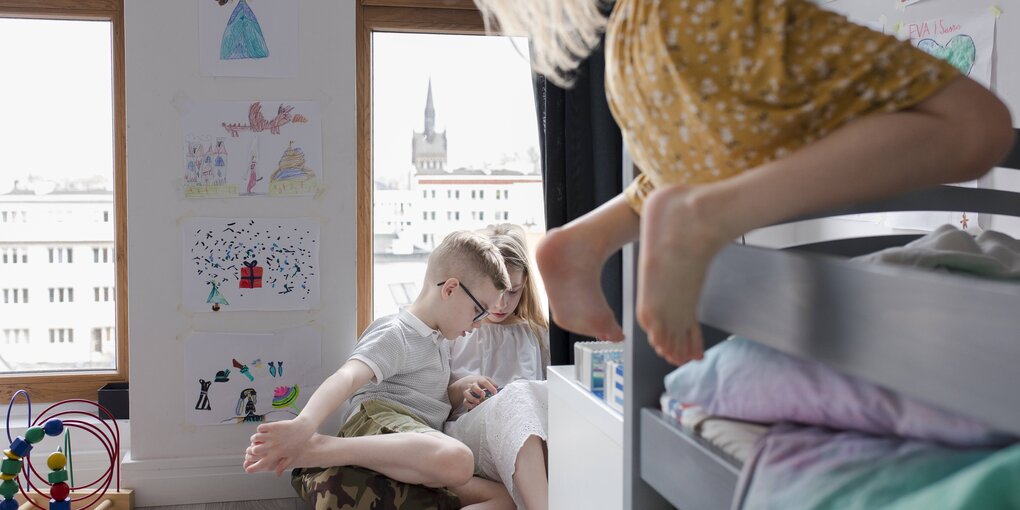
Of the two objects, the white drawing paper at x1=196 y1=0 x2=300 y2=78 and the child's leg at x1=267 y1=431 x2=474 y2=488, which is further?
the white drawing paper at x1=196 y1=0 x2=300 y2=78

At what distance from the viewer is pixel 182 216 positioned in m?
2.46

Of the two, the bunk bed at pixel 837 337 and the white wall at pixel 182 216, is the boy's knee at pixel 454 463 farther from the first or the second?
the bunk bed at pixel 837 337

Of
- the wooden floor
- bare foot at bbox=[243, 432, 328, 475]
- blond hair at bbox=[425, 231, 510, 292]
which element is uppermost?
blond hair at bbox=[425, 231, 510, 292]

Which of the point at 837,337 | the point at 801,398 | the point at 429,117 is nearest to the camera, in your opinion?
the point at 837,337

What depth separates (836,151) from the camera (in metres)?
0.70

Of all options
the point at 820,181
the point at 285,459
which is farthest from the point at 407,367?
the point at 820,181

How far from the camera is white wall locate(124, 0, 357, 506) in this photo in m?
2.43

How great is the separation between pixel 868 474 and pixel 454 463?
5.10 ft

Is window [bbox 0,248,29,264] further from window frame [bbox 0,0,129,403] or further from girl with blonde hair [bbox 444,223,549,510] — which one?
girl with blonde hair [bbox 444,223,549,510]

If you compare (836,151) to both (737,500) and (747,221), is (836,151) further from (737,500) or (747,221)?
(737,500)

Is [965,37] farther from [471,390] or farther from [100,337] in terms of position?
[100,337]

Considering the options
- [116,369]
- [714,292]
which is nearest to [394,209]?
[116,369]

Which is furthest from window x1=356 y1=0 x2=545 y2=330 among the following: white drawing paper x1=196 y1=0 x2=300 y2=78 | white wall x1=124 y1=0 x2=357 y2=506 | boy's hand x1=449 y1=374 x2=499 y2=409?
boy's hand x1=449 y1=374 x2=499 y2=409

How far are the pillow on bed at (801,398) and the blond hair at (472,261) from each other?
4.74 feet
